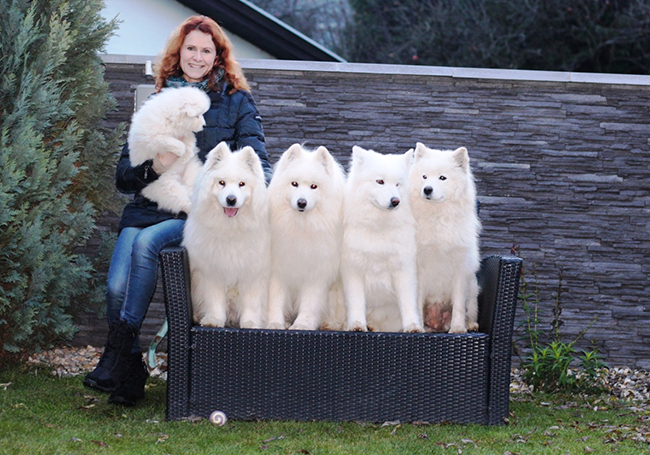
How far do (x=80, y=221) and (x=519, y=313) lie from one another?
3311mm

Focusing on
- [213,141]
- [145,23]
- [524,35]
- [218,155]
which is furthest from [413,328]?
[524,35]

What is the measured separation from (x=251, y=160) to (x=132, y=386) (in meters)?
1.30

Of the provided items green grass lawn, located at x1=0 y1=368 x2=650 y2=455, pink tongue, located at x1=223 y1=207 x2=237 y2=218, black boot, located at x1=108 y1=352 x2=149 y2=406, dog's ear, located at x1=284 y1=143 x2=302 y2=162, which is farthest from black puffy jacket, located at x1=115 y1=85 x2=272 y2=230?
green grass lawn, located at x1=0 y1=368 x2=650 y2=455

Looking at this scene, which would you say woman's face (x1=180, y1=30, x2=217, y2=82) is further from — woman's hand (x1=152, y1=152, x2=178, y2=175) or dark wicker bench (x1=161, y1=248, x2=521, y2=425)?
dark wicker bench (x1=161, y1=248, x2=521, y2=425)

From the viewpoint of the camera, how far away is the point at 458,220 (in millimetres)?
3811

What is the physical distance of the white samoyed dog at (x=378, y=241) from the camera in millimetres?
3668

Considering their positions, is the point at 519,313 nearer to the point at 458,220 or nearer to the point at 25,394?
the point at 458,220

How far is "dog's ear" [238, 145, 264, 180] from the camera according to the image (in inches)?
141

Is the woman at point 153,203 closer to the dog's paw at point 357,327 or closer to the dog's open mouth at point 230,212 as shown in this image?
the dog's open mouth at point 230,212

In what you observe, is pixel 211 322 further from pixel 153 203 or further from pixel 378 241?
pixel 378 241

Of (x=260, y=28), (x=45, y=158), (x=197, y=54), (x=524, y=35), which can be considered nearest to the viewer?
(x=197, y=54)

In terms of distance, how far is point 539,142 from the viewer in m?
5.84

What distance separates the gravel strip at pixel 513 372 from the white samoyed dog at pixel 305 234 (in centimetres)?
168

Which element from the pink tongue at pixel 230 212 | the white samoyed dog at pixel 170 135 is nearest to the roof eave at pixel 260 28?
the white samoyed dog at pixel 170 135
